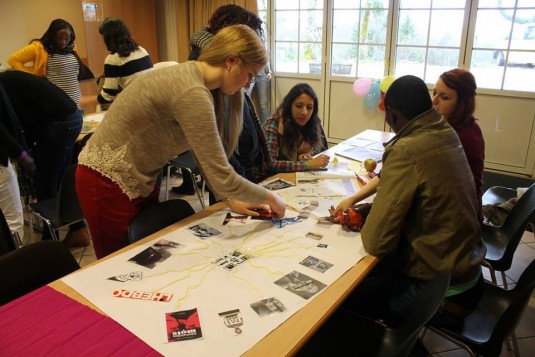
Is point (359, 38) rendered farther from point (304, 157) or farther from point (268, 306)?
point (268, 306)

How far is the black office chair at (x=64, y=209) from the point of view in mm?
2338

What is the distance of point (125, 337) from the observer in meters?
1.01

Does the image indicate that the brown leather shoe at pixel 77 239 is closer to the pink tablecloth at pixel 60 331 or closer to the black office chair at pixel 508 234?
the pink tablecloth at pixel 60 331

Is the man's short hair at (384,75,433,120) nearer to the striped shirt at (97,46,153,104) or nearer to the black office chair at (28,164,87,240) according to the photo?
the black office chair at (28,164,87,240)

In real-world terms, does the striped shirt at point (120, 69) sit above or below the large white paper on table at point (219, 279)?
above

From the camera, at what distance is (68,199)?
2398mm

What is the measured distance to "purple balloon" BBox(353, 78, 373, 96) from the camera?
460cm

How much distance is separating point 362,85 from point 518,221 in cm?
288

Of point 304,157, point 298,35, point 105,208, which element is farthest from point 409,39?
point 105,208

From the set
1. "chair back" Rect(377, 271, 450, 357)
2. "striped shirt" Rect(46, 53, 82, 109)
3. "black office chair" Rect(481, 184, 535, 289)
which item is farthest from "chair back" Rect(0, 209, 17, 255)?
"striped shirt" Rect(46, 53, 82, 109)

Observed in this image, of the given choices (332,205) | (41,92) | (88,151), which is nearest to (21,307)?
(88,151)

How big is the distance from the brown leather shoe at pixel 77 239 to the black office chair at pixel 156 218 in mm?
1442

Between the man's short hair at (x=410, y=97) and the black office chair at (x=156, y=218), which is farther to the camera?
the black office chair at (x=156, y=218)

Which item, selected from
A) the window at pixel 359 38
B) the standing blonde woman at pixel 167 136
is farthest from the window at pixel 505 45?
the standing blonde woman at pixel 167 136
